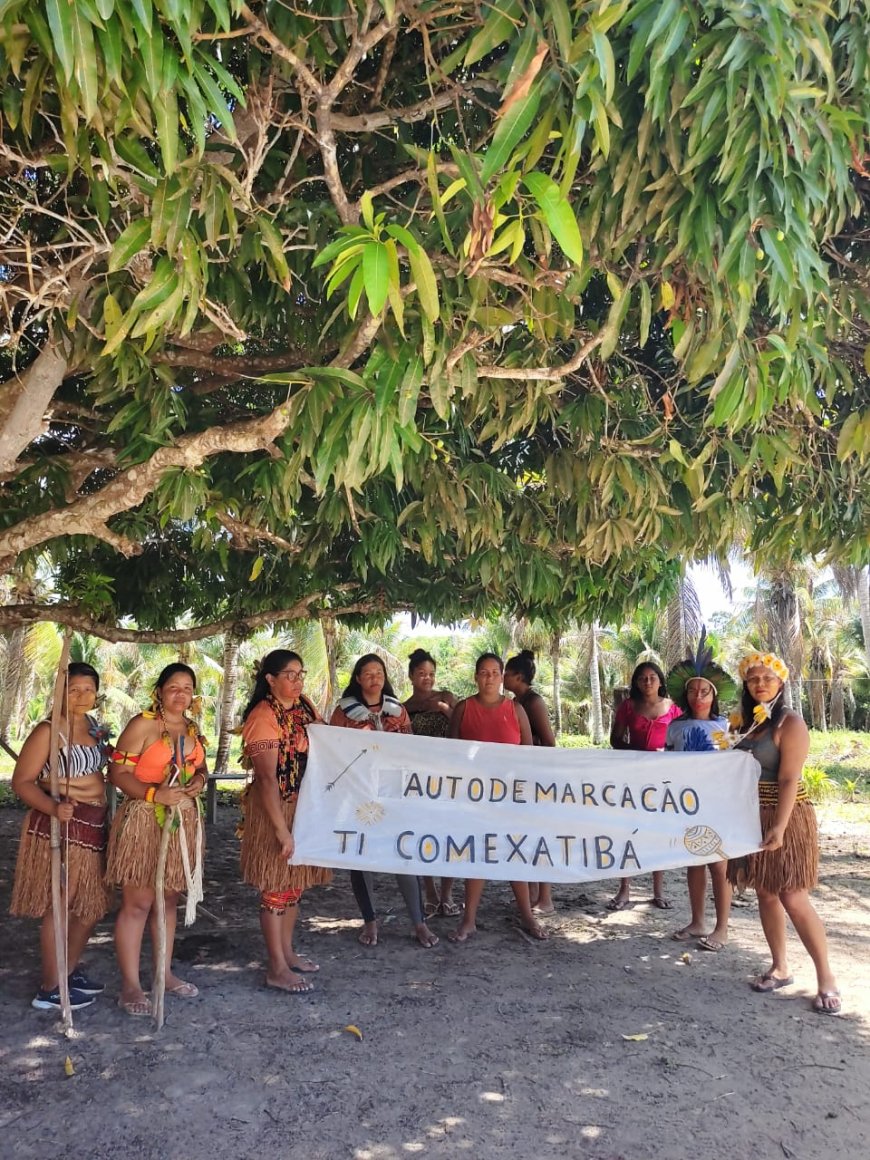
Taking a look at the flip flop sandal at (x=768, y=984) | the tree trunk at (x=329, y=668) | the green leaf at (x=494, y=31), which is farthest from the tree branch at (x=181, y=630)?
the tree trunk at (x=329, y=668)

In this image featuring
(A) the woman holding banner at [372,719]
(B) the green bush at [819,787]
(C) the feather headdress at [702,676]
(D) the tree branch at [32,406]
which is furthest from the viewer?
(B) the green bush at [819,787]

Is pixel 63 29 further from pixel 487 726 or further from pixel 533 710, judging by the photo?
pixel 533 710

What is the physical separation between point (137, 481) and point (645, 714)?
3.56 metres

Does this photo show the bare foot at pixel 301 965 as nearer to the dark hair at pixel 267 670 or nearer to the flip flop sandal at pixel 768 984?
the dark hair at pixel 267 670

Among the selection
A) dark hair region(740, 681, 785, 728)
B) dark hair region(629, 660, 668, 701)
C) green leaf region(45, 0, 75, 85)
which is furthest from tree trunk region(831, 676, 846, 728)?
green leaf region(45, 0, 75, 85)

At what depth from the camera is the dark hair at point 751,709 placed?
4215mm

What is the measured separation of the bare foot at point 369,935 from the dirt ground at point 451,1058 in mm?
94

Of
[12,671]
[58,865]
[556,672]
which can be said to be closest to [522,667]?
[58,865]

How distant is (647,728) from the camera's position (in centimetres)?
548

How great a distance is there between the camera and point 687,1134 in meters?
2.87

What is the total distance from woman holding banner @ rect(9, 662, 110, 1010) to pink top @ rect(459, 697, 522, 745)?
2062 mm

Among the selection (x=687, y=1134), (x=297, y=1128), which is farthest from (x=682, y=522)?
(x=297, y=1128)

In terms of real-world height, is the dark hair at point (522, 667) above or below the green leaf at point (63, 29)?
below

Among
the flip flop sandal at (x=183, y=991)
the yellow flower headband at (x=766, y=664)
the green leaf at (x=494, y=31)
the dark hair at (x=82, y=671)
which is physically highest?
the green leaf at (x=494, y=31)
